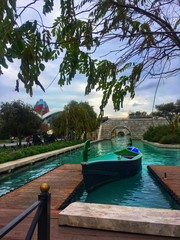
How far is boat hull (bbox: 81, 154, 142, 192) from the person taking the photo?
844 cm

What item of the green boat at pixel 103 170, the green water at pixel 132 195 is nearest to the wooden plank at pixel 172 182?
the green water at pixel 132 195

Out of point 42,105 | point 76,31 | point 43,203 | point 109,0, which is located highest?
point 42,105

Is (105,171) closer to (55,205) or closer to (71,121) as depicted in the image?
(55,205)

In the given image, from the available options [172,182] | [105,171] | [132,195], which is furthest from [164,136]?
[132,195]

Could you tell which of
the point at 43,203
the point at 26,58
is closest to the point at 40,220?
the point at 43,203

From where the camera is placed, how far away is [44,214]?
7.80 ft

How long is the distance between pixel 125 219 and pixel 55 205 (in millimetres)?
2464

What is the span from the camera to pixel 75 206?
15.0ft

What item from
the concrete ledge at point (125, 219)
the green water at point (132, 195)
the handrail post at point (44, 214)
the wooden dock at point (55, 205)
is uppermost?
the handrail post at point (44, 214)

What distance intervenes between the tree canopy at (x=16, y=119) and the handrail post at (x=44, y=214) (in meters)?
24.2

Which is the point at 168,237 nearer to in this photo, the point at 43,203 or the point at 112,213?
the point at 112,213

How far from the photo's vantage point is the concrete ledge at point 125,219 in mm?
3734

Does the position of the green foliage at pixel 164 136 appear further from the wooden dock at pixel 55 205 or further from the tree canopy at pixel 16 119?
the wooden dock at pixel 55 205

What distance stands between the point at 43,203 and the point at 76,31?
5.55 ft
